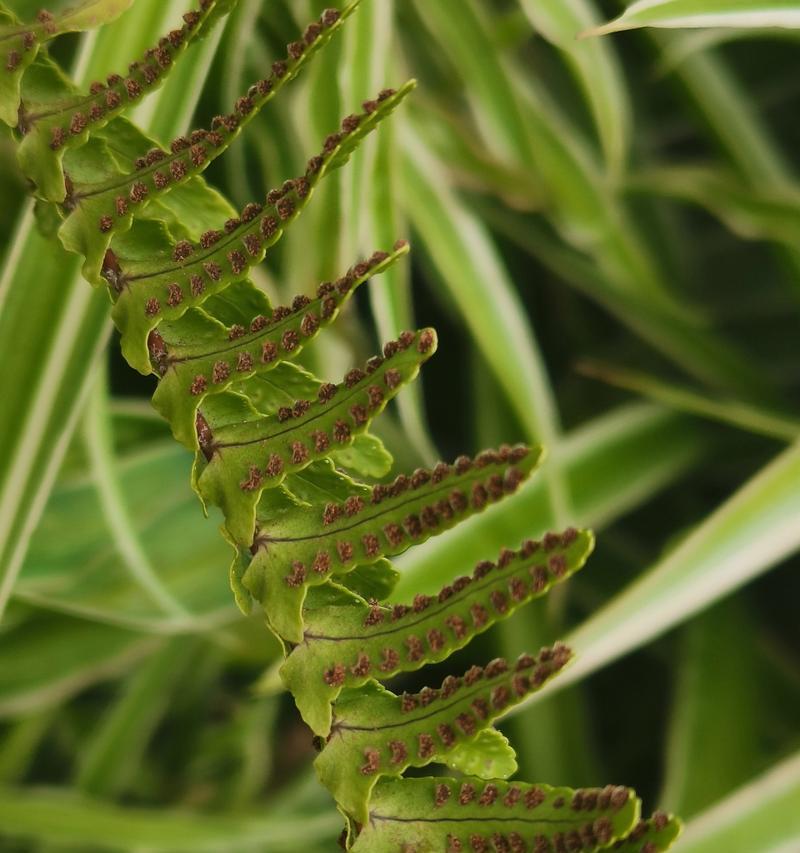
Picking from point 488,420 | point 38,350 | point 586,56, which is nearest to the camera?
point 38,350

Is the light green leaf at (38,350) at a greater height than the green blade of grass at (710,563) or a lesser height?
greater

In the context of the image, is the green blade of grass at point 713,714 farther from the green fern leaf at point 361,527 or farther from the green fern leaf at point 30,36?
the green fern leaf at point 30,36

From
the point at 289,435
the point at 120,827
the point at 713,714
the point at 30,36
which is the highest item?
the point at 30,36

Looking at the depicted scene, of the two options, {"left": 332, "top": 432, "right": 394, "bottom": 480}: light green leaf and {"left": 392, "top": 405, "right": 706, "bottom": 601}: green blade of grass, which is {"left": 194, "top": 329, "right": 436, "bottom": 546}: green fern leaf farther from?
{"left": 392, "top": 405, "right": 706, "bottom": 601}: green blade of grass

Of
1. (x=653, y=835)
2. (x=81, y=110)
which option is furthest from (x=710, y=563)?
(x=81, y=110)

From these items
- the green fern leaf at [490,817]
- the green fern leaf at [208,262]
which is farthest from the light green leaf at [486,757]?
the green fern leaf at [208,262]

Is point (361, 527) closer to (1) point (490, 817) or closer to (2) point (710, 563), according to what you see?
(1) point (490, 817)

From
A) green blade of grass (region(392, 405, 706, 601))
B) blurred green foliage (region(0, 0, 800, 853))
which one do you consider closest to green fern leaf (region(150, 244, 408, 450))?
blurred green foliage (region(0, 0, 800, 853))
